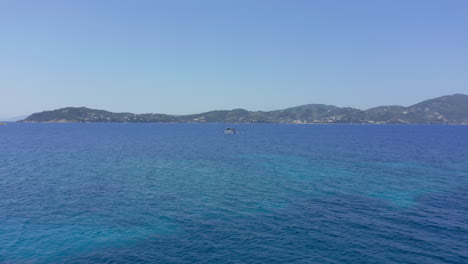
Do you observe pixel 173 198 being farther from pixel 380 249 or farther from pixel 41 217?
pixel 380 249

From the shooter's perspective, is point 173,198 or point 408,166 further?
point 408,166

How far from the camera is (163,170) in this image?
289ft

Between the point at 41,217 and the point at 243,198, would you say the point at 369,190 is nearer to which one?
the point at 243,198

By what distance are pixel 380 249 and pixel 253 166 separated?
63072 millimetres

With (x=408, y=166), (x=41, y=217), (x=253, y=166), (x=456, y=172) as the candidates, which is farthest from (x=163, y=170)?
(x=456, y=172)

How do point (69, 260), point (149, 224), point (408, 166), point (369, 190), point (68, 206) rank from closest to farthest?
point (69, 260) → point (149, 224) → point (68, 206) → point (369, 190) → point (408, 166)

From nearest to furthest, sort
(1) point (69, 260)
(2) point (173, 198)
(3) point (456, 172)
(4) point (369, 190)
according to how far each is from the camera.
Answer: (1) point (69, 260) → (2) point (173, 198) → (4) point (369, 190) → (3) point (456, 172)

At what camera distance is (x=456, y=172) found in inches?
3285

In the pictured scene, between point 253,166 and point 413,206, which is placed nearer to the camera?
point 413,206

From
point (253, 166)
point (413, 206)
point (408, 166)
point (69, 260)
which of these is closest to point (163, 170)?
point (253, 166)

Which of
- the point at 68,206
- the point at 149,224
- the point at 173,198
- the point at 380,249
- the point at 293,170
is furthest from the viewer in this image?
the point at 293,170

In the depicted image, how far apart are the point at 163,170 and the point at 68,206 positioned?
121 ft

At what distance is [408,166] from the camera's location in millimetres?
95625

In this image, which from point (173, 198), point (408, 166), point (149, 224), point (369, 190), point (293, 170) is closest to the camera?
point (149, 224)
